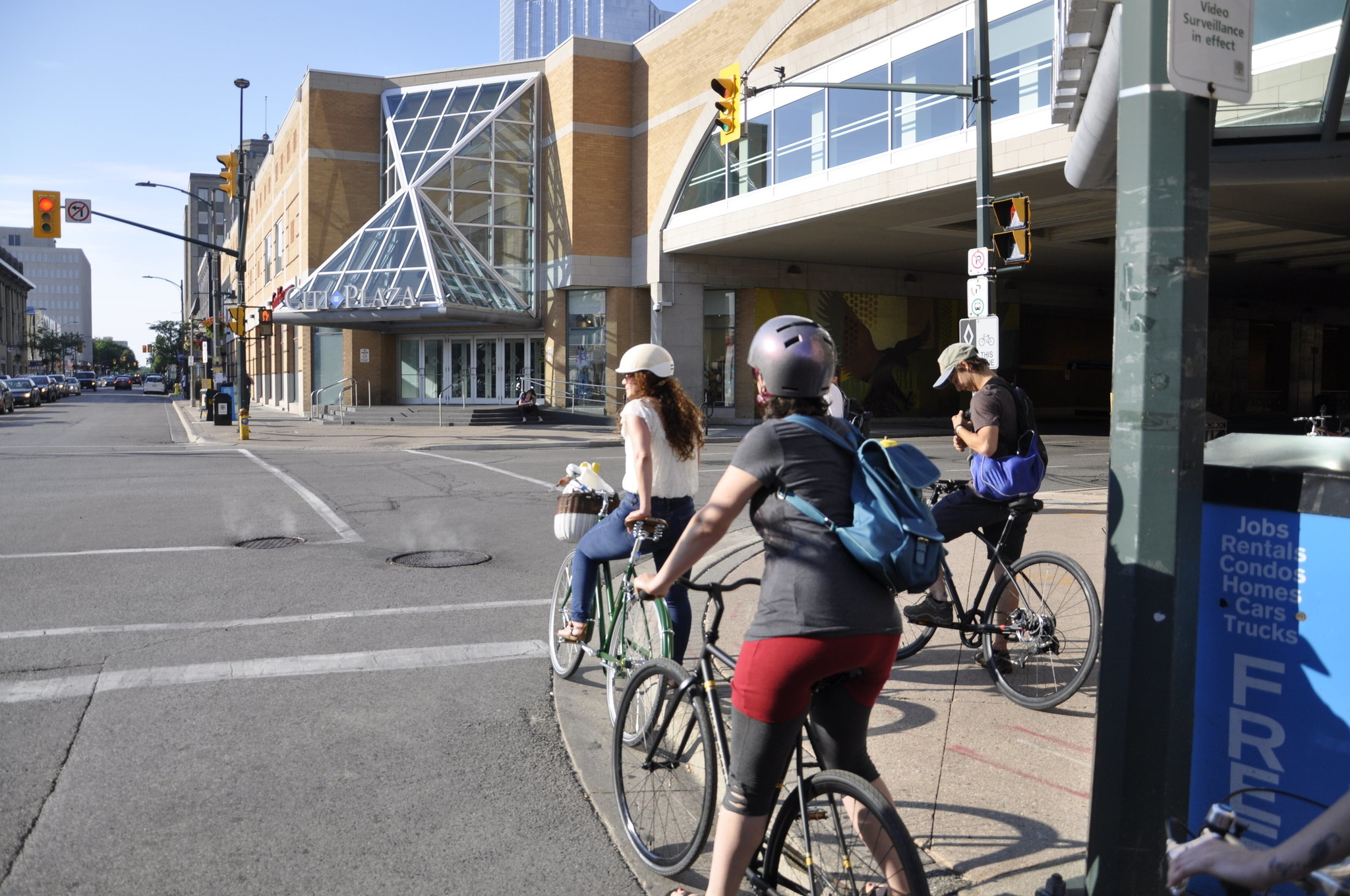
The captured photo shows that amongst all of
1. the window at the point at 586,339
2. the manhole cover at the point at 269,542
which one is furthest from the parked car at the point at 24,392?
the manhole cover at the point at 269,542

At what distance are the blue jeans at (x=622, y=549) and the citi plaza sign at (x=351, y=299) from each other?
2971 centimetres

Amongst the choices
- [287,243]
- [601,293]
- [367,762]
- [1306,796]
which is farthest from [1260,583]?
[287,243]

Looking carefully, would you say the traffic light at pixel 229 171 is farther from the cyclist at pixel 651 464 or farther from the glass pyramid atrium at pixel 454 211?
the cyclist at pixel 651 464

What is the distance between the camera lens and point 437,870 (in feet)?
11.6

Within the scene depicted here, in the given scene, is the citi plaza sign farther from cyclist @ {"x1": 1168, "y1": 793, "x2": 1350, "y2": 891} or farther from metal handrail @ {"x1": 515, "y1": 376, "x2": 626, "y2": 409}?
cyclist @ {"x1": 1168, "y1": 793, "x2": 1350, "y2": 891}

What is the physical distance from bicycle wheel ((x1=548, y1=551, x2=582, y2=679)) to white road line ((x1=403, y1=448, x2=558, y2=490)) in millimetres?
7562

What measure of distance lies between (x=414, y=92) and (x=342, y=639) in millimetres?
38596

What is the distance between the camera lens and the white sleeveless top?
4.84 m

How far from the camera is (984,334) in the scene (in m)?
12.6

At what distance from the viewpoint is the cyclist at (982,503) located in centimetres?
539

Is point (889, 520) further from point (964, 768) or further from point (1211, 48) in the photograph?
point (964, 768)

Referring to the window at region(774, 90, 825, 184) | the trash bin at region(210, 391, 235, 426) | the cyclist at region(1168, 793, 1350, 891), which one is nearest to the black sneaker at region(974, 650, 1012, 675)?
the cyclist at region(1168, 793, 1350, 891)

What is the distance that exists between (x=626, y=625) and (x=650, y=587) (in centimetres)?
169

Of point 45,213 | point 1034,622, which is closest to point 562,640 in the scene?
point 1034,622
